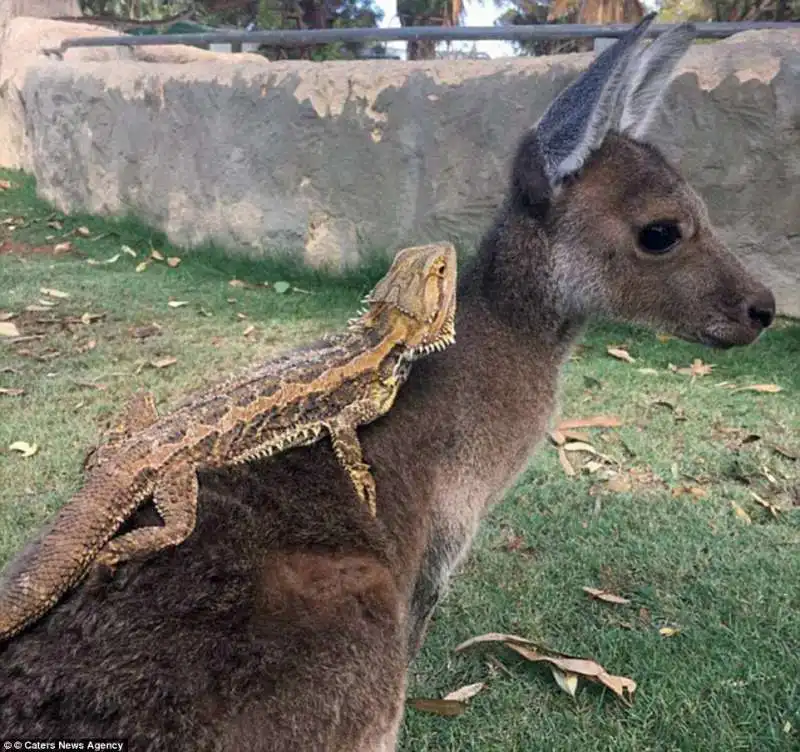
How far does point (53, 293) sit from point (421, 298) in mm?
4691

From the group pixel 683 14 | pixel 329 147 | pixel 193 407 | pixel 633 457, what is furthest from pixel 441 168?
pixel 683 14

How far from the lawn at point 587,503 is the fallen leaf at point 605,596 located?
0.02m

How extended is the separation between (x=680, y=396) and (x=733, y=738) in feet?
8.10

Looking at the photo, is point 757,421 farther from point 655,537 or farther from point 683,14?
point 683,14

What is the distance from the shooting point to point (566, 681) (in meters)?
2.53

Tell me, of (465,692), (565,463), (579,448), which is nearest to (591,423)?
(579,448)

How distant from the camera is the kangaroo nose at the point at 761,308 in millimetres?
2381

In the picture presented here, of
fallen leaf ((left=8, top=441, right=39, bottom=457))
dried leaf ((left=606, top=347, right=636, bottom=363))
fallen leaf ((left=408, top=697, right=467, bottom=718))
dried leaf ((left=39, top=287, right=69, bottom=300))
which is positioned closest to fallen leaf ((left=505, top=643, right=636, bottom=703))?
fallen leaf ((left=408, top=697, right=467, bottom=718))

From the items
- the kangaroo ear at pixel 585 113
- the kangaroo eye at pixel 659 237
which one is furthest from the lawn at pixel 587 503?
the kangaroo ear at pixel 585 113

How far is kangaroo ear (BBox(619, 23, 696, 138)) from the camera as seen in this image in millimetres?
2523

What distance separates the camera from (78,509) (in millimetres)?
1800

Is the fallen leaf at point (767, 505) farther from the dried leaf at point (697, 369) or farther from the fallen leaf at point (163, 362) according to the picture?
the fallen leaf at point (163, 362)

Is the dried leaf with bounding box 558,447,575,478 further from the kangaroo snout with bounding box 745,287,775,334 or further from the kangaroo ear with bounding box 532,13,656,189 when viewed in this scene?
the kangaroo ear with bounding box 532,13,656,189

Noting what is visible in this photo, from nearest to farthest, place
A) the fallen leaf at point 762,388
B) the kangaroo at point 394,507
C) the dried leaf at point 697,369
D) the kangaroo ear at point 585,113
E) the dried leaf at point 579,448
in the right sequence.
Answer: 1. the kangaroo at point 394,507
2. the kangaroo ear at point 585,113
3. the dried leaf at point 579,448
4. the fallen leaf at point 762,388
5. the dried leaf at point 697,369
